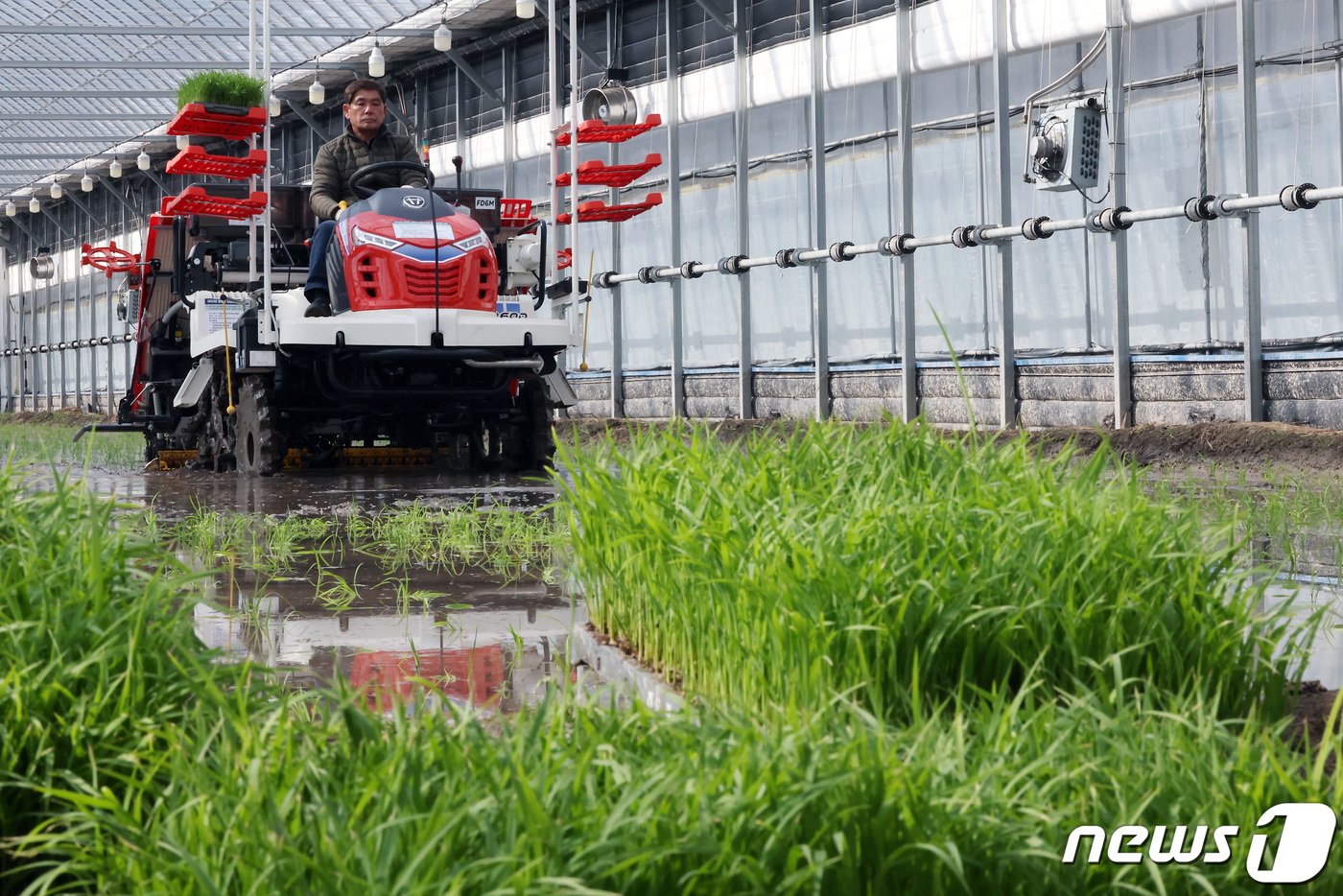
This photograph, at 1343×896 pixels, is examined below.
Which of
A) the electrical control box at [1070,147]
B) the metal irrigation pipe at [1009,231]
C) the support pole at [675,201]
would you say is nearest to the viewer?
the metal irrigation pipe at [1009,231]

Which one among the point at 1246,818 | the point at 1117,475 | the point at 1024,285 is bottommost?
the point at 1246,818

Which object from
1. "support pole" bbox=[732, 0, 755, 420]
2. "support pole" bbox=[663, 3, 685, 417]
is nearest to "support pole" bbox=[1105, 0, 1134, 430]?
"support pole" bbox=[732, 0, 755, 420]

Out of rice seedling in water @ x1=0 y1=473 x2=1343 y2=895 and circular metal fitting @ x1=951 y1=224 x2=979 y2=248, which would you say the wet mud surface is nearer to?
rice seedling in water @ x1=0 y1=473 x2=1343 y2=895

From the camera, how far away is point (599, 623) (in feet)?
13.5

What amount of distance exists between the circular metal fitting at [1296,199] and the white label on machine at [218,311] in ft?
22.9

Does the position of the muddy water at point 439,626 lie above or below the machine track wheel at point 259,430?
below

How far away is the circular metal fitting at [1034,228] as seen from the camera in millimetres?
13711

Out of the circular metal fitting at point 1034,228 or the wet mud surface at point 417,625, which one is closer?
the wet mud surface at point 417,625

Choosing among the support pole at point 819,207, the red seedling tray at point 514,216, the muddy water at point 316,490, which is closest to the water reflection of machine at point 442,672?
the muddy water at point 316,490

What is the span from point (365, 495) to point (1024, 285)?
24.5 ft

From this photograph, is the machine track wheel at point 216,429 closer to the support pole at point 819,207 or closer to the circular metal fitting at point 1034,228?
the circular metal fitting at point 1034,228

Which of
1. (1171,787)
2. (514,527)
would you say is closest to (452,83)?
(514,527)

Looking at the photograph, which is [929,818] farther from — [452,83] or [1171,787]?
[452,83]

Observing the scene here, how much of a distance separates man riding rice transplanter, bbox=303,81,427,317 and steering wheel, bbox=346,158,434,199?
1.8 inches
